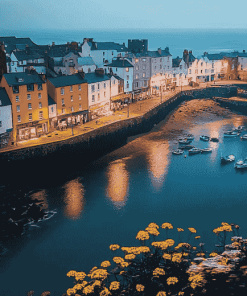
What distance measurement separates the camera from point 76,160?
40.1 metres

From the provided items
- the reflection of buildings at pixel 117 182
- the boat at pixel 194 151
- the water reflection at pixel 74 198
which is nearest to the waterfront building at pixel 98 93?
the reflection of buildings at pixel 117 182

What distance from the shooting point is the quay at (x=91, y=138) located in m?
36.9

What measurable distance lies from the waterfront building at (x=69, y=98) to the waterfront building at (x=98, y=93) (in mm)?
1755

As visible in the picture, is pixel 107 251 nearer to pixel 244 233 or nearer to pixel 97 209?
pixel 97 209

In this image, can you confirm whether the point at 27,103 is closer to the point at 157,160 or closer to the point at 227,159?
the point at 157,160


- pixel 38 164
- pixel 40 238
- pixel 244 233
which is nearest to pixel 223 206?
pixel 244 233

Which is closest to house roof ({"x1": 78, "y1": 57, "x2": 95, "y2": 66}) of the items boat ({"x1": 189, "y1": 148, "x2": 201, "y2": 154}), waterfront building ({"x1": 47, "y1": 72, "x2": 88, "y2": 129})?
waterfront building ({"x1": 47, "y1": 72, "x2": 88, "y2": 129})

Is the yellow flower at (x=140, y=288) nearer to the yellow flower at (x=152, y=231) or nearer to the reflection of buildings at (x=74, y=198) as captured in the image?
the yellow flower at (x=152, y=231)

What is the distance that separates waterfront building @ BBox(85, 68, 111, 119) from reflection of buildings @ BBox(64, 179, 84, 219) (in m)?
18.2

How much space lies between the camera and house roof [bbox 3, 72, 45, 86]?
38562mm

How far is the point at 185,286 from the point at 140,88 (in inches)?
2203

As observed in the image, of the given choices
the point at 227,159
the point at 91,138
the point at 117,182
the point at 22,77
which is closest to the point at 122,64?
the point at 91,138

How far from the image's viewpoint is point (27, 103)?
39812 mm

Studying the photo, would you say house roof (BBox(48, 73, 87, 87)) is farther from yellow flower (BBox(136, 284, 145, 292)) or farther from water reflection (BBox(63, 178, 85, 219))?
yellow flower (BBox(136, 284, 145, 292))
